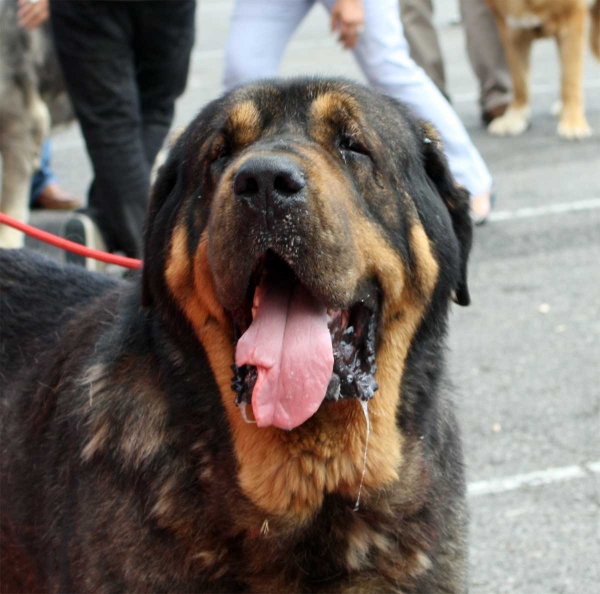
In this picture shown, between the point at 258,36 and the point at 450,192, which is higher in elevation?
the point at 450,192

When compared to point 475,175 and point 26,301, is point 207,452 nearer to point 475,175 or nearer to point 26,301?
point 26,301

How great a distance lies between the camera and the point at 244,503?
107 inches

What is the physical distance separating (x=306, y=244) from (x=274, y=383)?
35 centimetres

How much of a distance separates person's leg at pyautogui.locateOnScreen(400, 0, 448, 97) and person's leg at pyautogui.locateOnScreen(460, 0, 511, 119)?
Result: 1.40 meters

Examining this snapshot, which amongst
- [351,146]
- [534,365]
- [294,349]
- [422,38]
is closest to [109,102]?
[534,365]

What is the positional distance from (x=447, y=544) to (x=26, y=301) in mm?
1531

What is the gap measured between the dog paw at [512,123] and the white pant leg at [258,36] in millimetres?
4768

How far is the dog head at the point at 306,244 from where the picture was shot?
257 cm

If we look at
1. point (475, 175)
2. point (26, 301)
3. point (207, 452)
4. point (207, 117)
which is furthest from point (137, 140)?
point (207, 452)

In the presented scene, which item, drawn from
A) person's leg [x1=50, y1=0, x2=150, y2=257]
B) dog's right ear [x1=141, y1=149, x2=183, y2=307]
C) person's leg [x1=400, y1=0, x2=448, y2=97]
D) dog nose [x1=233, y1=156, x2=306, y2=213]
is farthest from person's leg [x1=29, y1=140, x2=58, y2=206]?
dog nose [x1=233, y1=156, x2=306, y2=213]

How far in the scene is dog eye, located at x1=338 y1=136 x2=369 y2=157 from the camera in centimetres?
287

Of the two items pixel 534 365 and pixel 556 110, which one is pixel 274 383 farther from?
pixel 556 110

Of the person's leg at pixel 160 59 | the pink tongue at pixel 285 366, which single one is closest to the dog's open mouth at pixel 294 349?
the pink tongue at pixel 285 366

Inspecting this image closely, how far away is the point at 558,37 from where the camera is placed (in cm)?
Result: 975
